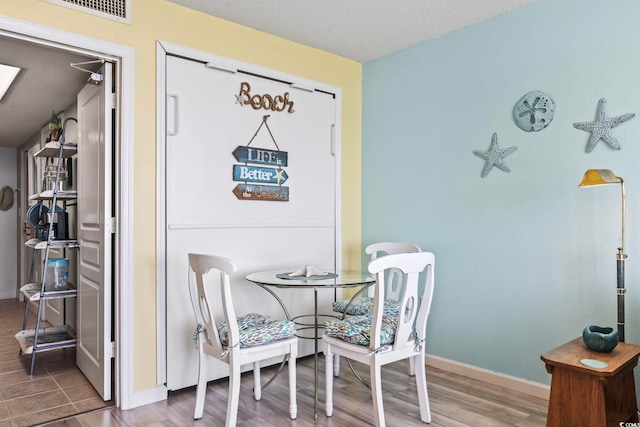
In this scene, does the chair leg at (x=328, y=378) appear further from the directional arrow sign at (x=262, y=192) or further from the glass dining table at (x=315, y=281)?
the directional arrow sign at (x=262, y=192)

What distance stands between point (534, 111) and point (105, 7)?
8.60 ft

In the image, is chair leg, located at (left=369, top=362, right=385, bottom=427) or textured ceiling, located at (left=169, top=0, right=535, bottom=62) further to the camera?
textured ceiling, located at (left=169, top=0, right=535, bottom=62)

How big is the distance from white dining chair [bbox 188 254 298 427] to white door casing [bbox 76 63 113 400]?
61 centimetres

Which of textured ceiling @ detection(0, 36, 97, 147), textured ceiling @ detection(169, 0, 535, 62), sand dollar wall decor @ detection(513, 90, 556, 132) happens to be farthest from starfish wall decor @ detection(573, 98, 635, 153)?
textured ceiling @ detection(0, 36, 97, 147)

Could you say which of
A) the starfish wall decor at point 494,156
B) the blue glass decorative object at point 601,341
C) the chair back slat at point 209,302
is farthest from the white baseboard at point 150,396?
the starfish wall decor at point 494,156

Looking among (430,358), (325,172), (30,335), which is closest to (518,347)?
(430,358)

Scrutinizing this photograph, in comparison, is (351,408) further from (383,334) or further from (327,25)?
(327,25)

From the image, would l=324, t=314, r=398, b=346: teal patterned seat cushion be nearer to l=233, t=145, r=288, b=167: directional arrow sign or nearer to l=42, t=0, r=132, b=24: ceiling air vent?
l=233, t=145, r=288, b=167: directional arrow sign

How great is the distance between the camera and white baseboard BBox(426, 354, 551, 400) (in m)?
2.77

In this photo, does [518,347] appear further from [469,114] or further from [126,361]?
[126,361]

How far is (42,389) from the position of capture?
2.98 meters

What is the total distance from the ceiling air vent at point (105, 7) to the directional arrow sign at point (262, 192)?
123cm

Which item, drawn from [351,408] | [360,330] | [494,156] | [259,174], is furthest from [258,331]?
[494,156]

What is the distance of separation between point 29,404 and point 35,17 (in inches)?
87.3
